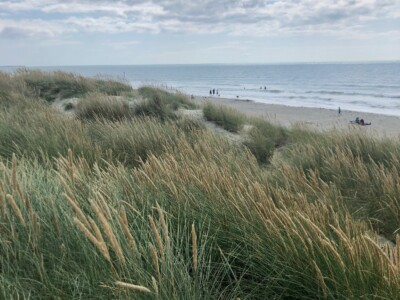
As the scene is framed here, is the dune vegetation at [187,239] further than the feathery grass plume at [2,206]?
No

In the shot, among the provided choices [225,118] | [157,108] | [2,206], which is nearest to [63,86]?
[157,108]

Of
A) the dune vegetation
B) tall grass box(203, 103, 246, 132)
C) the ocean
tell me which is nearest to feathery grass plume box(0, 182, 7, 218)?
the dune vegetation

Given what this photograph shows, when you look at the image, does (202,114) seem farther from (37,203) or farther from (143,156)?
(37,203)

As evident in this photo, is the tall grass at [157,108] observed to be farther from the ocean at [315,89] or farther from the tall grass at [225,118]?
the ocean at [315,89]

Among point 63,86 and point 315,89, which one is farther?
point 315,89

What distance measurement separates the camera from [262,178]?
4.36 meters

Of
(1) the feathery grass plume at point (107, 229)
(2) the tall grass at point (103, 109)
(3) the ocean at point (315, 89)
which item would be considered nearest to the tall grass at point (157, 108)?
(2) the tall grass at point (103, 109)

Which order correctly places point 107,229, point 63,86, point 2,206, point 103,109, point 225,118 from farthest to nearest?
point 63,86 < point 225,118 < point 103,109 < point 2,206 < point 107,229

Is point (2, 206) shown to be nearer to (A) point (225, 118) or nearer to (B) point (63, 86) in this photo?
(A) point (225, 118)

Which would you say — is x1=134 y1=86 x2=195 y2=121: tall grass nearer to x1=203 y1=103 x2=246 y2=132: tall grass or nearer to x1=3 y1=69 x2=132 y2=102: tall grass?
x1=203 y1=103 x2=246 y2=132: tall grass

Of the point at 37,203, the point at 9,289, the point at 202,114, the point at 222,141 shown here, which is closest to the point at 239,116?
the point at 202,114

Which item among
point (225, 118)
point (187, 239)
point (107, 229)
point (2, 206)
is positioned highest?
point (107, 229)

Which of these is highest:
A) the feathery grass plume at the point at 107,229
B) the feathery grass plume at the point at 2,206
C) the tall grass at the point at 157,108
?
the feathery grass plume at the point at 107,229

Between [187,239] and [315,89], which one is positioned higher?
[187,239]
